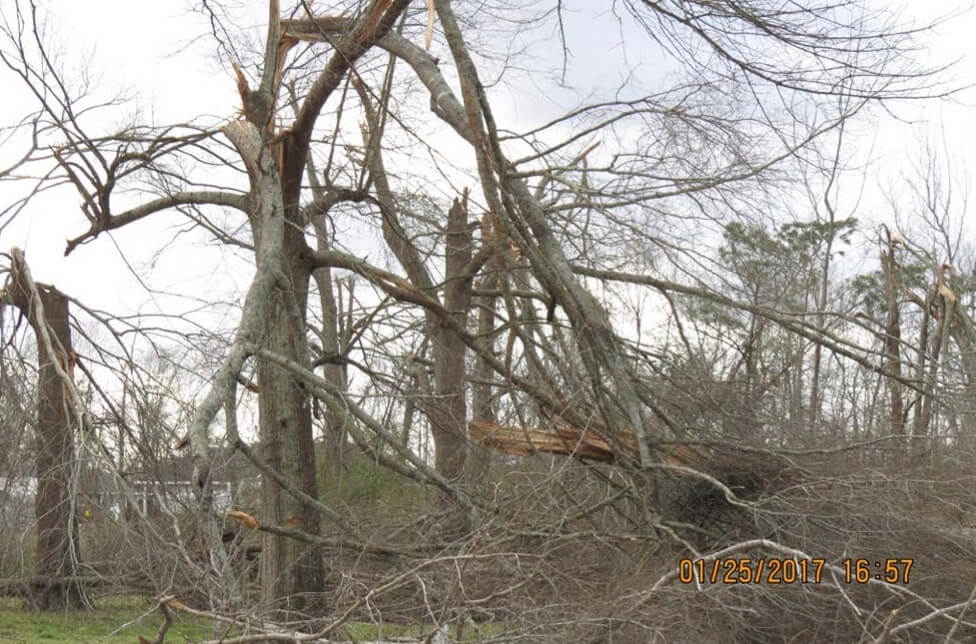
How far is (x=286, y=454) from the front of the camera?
8031 mm

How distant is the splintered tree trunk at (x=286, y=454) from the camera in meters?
7.76

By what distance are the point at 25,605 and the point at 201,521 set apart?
630cm

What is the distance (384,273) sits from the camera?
8141mm

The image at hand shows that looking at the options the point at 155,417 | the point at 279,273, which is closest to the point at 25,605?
the point at 155,417

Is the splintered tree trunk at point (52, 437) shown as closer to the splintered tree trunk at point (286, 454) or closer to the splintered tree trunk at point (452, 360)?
the splintered tree trunk at point (286, 454)

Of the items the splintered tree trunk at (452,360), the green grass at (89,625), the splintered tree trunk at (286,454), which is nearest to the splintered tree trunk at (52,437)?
the green grass at (89,625)

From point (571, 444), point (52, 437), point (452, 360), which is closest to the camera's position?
point (571, 444)

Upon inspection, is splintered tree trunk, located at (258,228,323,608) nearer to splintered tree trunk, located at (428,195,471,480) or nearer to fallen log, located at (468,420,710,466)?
fallen log, located at (468,420,710,466)

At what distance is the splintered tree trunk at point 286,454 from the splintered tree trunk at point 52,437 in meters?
1.33

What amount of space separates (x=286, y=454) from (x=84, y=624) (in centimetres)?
325

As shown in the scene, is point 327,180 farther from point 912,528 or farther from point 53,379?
point 912,528

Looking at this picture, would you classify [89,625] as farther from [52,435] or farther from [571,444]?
[571,444]
